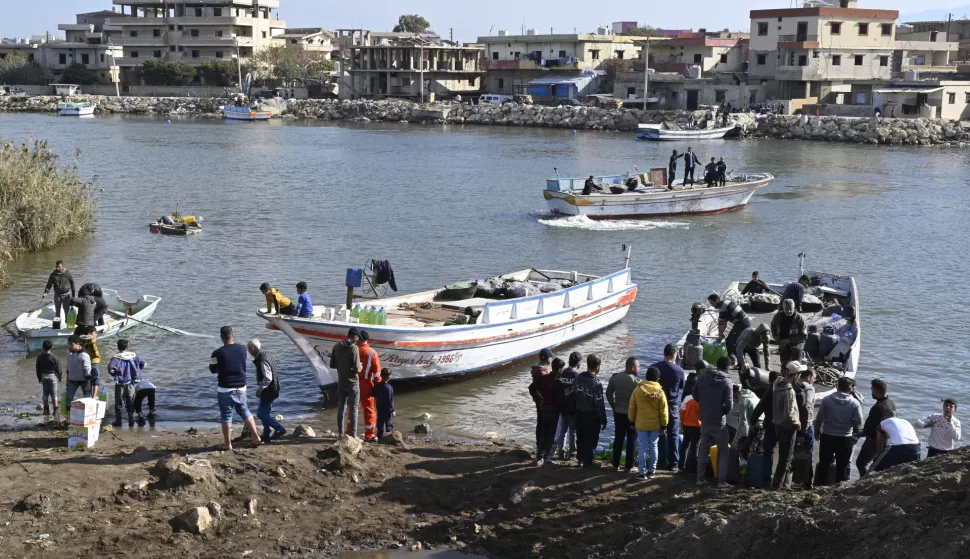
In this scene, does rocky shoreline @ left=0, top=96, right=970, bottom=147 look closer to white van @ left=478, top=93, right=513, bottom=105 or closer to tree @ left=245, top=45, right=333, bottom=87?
white van @ left=478, top=93, right=513, bottom=105

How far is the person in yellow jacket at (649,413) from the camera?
10.9 metres

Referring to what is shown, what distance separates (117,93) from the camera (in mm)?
109625

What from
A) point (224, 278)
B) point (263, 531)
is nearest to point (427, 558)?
point (263, 531)

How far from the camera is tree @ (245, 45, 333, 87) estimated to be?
359 feet

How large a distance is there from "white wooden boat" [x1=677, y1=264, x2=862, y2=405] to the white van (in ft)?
252

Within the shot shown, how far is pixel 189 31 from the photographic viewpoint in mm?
111875

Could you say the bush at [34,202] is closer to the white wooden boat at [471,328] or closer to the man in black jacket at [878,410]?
the white wooden boat at [471,328]

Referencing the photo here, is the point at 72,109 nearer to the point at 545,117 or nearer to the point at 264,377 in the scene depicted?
the point at 545,117

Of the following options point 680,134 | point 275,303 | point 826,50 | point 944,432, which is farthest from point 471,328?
point 826,50

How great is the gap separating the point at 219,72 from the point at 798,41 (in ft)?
198

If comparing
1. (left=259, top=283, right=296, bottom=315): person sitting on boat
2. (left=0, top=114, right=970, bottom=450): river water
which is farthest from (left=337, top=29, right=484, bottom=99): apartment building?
(left=259, top=283, right=296, bottom=315): person sitting on boat

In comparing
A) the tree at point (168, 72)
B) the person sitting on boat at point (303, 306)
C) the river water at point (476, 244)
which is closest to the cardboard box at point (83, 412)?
the river water at point (476, 244)

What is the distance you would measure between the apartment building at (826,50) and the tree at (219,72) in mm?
54442

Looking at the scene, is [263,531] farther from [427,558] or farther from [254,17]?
[254,17]
